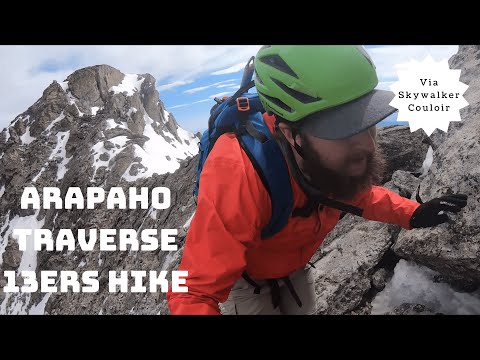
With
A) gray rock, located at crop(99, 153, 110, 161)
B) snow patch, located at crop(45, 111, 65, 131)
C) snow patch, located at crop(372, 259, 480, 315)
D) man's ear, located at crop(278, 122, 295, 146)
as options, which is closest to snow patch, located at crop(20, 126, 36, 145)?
snow patch, located at crop(45, 111, 65, 131)

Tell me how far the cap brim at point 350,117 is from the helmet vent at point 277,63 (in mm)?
363

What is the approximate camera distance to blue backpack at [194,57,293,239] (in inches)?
100

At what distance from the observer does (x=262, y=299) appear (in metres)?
3.55

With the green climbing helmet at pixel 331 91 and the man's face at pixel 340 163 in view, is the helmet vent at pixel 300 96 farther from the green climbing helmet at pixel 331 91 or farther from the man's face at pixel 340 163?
the man's face at pixel 340 163

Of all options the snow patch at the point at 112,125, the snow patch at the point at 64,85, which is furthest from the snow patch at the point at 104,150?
the snow patch at the point at 64,85

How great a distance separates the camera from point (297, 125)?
2.59 metres

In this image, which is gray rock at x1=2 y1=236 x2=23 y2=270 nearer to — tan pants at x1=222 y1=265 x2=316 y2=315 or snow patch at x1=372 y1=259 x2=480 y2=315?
snow patch at x1=372 y1=259 x2=480 y2=315

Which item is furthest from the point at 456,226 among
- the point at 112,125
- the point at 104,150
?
the point at 112,125

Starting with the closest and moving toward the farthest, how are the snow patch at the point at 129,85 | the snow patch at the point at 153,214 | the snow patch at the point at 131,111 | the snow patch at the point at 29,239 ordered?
the snow patch at the point at 153,214
the snow patch at the point at 29,239
the snow patch at the point at 131,111
the snow patch at the point at 129,85

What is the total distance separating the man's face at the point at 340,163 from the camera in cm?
251

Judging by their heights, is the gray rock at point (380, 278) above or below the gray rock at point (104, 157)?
below
